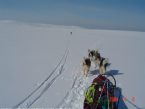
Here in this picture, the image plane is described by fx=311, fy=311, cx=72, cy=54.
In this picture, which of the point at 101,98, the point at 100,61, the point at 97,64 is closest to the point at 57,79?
the point at 100,61

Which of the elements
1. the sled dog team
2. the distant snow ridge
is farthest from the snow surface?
the sled dog team

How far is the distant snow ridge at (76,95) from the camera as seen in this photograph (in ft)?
23.0

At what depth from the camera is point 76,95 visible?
7.95 m

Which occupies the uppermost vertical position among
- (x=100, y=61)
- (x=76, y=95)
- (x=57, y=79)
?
(x=100, y=61)

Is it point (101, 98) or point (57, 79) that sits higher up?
point (57, 79)

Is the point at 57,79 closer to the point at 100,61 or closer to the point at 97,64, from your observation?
the point at 100,61

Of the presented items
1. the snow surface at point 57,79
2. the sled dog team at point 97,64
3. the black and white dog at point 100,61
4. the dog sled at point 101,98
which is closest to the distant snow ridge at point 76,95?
the snow surface at point 57,79

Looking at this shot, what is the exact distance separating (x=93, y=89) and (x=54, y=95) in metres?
1.42

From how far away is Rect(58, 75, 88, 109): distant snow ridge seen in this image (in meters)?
7.00

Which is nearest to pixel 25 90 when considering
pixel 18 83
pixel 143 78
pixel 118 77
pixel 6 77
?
pixel 18 83

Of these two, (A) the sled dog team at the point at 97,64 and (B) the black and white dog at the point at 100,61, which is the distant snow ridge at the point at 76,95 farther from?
(B) the black and white dog at the point at 100,61

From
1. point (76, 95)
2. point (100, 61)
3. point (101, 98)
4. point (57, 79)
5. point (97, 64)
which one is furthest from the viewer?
point (97, 64)

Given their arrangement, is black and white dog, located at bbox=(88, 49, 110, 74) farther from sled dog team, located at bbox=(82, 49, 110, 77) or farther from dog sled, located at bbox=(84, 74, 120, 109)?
dog sled, located at bbox=(84, 74, 120, 109)

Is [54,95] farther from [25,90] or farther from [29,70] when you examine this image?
[29,70]
